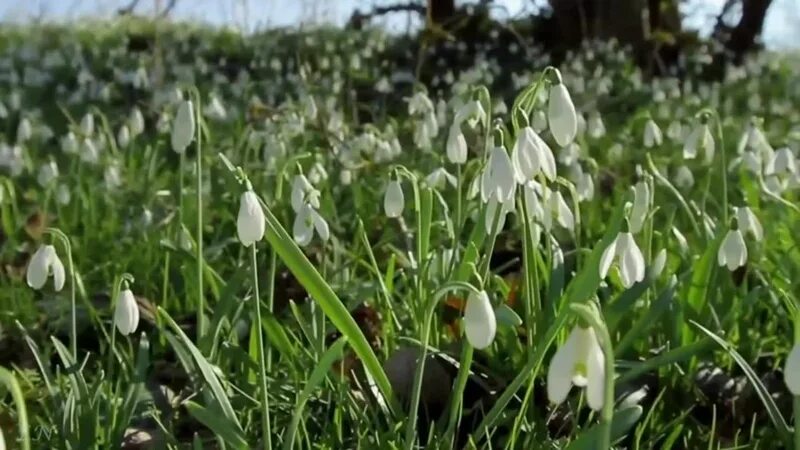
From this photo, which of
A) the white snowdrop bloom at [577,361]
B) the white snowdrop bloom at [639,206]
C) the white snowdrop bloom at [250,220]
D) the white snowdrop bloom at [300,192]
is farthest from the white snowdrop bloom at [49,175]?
the white snowdrop bloom at [577,361]

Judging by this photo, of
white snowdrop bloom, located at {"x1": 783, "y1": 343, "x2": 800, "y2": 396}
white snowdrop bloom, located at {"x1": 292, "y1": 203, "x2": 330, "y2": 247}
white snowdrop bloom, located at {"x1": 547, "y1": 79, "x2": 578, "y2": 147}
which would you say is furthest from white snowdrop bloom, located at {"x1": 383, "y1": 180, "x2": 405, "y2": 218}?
white snowdrop bloom, located at {"x1": 783, "y1": 343, "x2": 800, "y2": 396}

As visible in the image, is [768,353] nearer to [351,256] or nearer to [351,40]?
[351,256]

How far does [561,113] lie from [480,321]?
31 cm

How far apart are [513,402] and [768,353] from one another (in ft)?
1.44

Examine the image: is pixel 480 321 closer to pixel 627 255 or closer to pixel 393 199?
pixel 627 255

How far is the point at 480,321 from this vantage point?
1.07 m

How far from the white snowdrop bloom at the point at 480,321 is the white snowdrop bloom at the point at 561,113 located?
284mm

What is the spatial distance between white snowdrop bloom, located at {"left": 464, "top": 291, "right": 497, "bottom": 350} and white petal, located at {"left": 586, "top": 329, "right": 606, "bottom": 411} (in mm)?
163

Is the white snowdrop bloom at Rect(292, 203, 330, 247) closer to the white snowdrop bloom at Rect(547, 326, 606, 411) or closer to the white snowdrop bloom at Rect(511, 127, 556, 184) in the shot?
the white snowdrop bloom at Rect(511, 127, 556, 184)

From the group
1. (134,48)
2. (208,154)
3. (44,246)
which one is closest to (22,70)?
(134,48)

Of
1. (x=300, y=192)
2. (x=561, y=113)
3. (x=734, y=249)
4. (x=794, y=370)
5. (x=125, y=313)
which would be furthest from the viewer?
(x=300, y=192)

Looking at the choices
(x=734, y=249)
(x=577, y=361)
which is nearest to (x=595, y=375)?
(x=577, y=361)

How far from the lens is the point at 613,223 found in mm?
1375

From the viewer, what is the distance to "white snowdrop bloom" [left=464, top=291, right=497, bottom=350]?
107 cm
